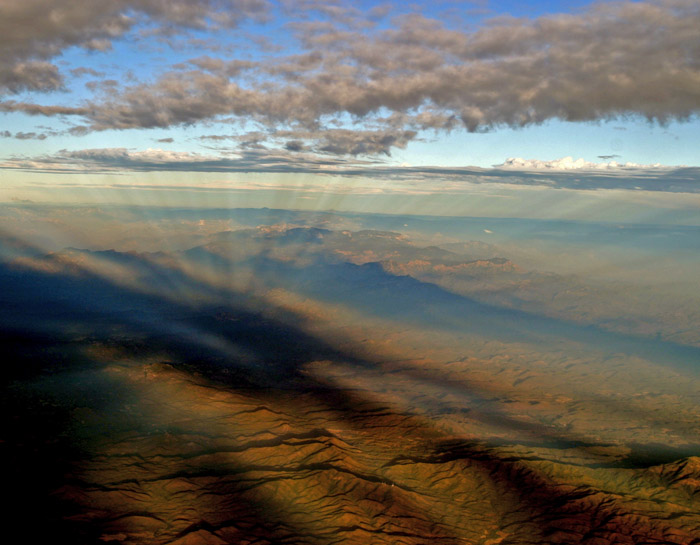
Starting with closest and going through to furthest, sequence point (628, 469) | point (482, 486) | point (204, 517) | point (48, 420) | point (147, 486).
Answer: point (204, 517), point (147, 486), point (482, 486), point (628, 469), point (48, 420)

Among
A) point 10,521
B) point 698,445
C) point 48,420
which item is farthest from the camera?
point 698,445

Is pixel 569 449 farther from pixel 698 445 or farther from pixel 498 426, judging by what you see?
pixel 698 445

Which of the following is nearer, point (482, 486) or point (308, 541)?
point (308, 541)

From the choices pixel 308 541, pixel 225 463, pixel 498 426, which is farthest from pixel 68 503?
pixel 498 426

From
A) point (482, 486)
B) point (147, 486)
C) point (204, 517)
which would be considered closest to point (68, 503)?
point (147, 486)

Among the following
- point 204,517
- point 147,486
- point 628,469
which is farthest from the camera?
point 628,469

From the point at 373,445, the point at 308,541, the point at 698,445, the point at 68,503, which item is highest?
the point at 68,503

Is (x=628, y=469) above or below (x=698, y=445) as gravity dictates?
above

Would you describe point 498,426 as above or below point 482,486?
below

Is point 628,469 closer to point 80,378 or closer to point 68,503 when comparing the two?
point 68,503
